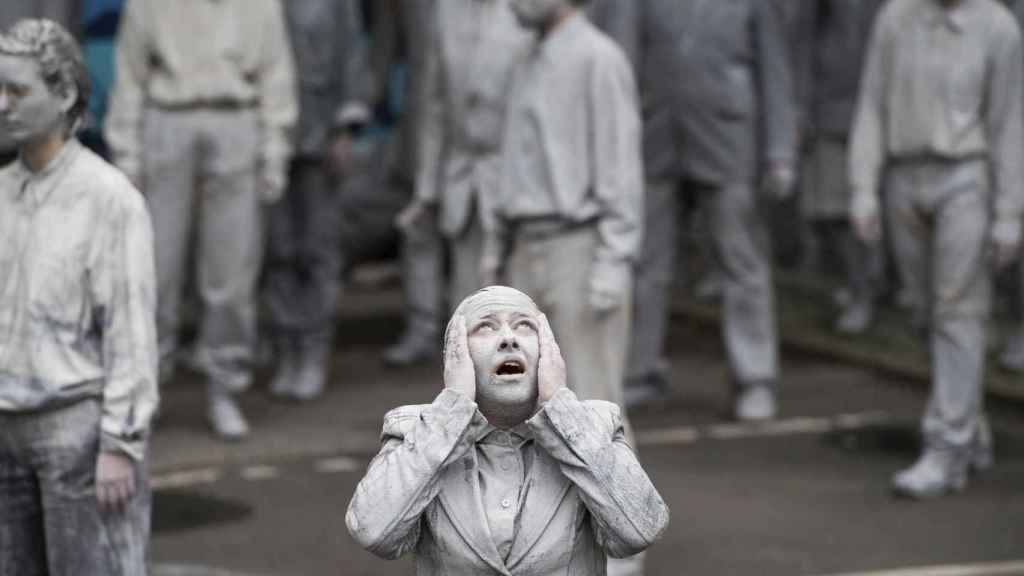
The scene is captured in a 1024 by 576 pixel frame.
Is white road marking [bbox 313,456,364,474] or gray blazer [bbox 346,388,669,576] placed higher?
gray blazer [bbox 346,388,669,576]

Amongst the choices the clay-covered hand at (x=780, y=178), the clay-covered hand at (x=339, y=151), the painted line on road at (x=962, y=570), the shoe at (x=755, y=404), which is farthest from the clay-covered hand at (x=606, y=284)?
the clay-covered hand at (x=339, y=151)

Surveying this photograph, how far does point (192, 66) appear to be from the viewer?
1067 cm

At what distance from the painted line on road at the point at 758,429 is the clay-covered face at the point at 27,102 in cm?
525

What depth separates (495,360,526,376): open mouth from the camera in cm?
501

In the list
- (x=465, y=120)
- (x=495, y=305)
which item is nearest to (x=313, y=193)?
(x=465, y=120)

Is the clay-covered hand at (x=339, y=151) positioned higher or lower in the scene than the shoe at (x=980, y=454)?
higher

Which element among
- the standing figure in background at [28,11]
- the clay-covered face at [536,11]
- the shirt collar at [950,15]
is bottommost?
the standing figure in background at [28,11]

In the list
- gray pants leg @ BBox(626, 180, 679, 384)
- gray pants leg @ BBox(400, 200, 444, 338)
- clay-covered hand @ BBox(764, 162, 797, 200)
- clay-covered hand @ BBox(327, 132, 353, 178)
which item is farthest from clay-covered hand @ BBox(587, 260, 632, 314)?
gray pants leg @ BBox(400, 200, 444, 338)

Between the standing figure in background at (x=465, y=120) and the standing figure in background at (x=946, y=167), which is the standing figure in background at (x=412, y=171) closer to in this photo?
the standing figure in background at (x=465, y=120)

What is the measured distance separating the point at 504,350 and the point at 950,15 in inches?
203

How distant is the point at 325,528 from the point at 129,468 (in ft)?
10.6

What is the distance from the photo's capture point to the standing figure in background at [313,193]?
39.0 feet

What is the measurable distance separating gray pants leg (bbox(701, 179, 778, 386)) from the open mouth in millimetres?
6423

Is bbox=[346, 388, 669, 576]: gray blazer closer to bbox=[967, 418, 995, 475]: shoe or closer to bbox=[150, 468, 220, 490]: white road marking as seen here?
bbox=[150, 468, 220, 490]: white road marking
